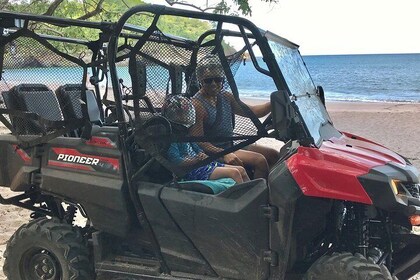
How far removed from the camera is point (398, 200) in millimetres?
3121

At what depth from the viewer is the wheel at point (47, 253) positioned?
4109 mm

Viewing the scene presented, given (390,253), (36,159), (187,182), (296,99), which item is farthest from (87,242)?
(390,253)

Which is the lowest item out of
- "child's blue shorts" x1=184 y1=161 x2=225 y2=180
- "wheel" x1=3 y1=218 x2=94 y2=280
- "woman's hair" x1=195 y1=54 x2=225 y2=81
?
"wheel" x1=3 y1=218 x2=94 y2=280

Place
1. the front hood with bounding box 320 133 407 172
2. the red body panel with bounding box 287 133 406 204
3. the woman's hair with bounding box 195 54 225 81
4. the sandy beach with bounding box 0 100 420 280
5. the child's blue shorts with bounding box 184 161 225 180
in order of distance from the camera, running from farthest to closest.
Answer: the sandy beach with bounding box 0 100 420 280 < the child's blue shorts with bounding box 184 161 225 180 < the woman's hair with bounding box 195 54 225 81 < the front hood with bounding box 320 133 407 172 < the red body panel with bounding box 287 133 406 204

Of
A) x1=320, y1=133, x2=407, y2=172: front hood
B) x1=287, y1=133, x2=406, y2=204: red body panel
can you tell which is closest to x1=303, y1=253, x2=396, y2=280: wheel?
x1=287, y1=133, x2=406, y2=204: red body panel

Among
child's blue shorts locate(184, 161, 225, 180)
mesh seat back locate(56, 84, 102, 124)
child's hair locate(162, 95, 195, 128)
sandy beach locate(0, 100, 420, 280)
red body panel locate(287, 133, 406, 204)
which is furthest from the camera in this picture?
sandy beach locate(0, 100, 420, 280)

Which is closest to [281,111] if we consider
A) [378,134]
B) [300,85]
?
[300,85]

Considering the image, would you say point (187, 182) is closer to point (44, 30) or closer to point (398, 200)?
point (398, 200)

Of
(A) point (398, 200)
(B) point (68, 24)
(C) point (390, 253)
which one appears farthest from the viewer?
(B) point (68, 24)

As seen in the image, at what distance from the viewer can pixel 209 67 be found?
373 cm

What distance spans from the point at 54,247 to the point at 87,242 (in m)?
0.27

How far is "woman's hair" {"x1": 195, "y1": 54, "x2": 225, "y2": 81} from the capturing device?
142 inches

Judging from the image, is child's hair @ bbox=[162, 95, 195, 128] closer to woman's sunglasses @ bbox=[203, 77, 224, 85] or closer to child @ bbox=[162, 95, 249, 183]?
child @ bbox=[162, 95, 249, 183]

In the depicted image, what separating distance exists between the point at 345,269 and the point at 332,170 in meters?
0.61
